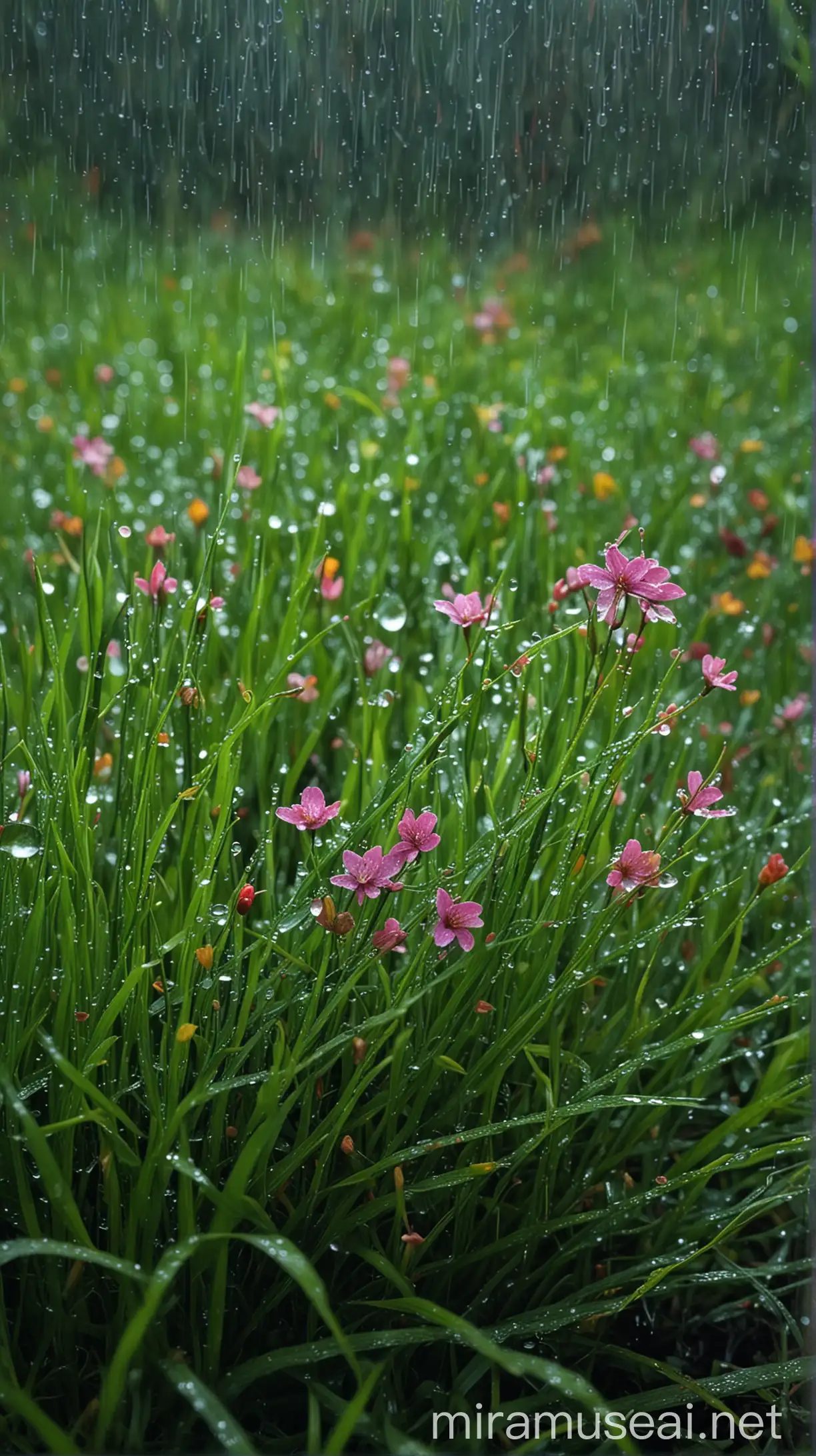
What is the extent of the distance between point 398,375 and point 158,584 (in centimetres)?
152

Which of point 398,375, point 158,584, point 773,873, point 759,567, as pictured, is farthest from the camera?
point 398,375

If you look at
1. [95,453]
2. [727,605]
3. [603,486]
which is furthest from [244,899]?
[603,486]

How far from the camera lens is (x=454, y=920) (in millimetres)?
848

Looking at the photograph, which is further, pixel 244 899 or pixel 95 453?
pixel 95 453

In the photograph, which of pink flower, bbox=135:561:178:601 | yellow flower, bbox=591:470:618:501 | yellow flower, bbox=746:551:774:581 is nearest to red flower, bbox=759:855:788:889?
pink flower, bbox=135:561:178:601

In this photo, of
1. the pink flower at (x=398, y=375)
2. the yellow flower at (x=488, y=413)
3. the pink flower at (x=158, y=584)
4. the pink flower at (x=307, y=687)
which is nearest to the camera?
the pink flower at (x=158, y=584)

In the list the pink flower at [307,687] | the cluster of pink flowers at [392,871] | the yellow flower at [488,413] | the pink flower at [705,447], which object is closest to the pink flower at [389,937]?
the cluster of pink flowers at [392,871]

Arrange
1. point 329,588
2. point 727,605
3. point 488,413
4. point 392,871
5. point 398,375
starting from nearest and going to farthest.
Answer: point 392,871 → point 329,588 → point 727,605 → point 488,413 → point 398,375

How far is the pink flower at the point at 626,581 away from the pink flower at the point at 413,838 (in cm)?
24

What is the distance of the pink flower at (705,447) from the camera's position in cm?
226

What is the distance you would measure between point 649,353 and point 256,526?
6.33 ft

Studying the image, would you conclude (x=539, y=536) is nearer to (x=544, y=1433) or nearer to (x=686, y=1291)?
(x=686, y=1291)

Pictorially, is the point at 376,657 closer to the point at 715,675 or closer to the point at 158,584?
the point at 158,584

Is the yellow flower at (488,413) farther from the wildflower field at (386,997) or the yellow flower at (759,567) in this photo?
the yellow flower at (759,567)
